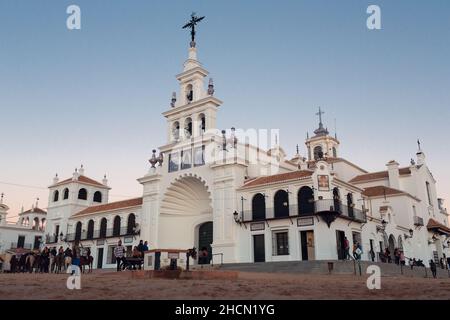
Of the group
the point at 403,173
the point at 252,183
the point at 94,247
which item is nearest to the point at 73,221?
the point at 94,247

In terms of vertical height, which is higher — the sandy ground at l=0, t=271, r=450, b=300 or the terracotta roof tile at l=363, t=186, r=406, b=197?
the terracotta roof tile at l=363, t=186, r=406, b=197

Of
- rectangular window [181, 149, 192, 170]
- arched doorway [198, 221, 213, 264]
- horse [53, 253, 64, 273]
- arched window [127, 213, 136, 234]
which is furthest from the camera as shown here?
arched window [127, 213, 136, 234]

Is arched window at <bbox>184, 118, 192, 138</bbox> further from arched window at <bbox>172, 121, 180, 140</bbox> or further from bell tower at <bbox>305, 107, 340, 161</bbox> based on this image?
bell tower at <bbox>305, 107, 340, 161</bbox>

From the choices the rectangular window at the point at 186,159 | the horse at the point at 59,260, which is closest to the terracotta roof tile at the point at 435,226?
the rectangular window at the point at 186,159

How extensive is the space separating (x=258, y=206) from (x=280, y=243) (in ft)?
10.3

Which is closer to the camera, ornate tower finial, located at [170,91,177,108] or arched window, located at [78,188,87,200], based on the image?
ornate tower finial, located at [170,91,177,108]

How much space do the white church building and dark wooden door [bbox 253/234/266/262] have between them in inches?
2.7

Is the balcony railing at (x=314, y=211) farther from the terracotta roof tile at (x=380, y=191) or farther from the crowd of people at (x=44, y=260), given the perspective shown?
the crowd of people at (x=44, y=260)

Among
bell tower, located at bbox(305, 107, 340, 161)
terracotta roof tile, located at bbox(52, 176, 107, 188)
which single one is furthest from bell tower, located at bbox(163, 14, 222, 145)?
bell tower, located at bbox(305, 107, 340, 161)

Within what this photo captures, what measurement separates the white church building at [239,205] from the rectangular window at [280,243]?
0.07 meters

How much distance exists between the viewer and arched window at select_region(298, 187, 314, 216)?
26.8m

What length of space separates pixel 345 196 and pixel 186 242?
14105 mm

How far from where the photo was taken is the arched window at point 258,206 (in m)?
28.9
